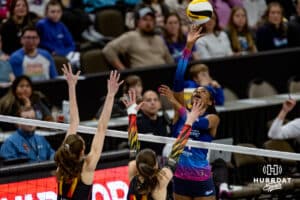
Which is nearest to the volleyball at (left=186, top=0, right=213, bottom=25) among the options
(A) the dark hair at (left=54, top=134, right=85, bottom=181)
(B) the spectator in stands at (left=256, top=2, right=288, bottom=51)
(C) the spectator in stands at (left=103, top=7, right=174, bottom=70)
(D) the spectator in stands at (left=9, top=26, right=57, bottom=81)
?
(A) the dark hair at (left=54, top=134, right=85, bottom=181)

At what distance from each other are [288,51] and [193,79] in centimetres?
395

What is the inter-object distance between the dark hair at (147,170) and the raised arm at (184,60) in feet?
5.85

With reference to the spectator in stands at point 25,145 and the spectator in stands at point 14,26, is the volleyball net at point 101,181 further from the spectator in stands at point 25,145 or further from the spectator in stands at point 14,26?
the spectator in stands at point 14,26

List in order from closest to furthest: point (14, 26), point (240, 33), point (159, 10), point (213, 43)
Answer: point (14, 26) < point (213, 43) < point (240, 33) < point (159, 10)

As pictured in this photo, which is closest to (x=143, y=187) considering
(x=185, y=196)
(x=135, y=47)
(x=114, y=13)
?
(x=185, y=196)

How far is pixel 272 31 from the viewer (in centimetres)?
1780

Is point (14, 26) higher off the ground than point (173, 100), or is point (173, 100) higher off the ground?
point (14, 26)

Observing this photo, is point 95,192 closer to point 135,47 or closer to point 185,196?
point 185,196

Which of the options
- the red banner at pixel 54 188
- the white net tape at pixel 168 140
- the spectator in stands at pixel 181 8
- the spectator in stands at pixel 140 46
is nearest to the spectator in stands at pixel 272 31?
the spectator in stands at pixel 181 8

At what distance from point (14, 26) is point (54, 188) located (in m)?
3.96

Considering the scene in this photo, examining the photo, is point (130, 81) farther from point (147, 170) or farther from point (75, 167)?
point (75, 167)

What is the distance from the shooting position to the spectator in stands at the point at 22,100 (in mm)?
13445

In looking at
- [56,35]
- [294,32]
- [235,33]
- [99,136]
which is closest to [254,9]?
[294,32]

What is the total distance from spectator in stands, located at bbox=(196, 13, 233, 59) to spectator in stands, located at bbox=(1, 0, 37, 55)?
2.87 metres
